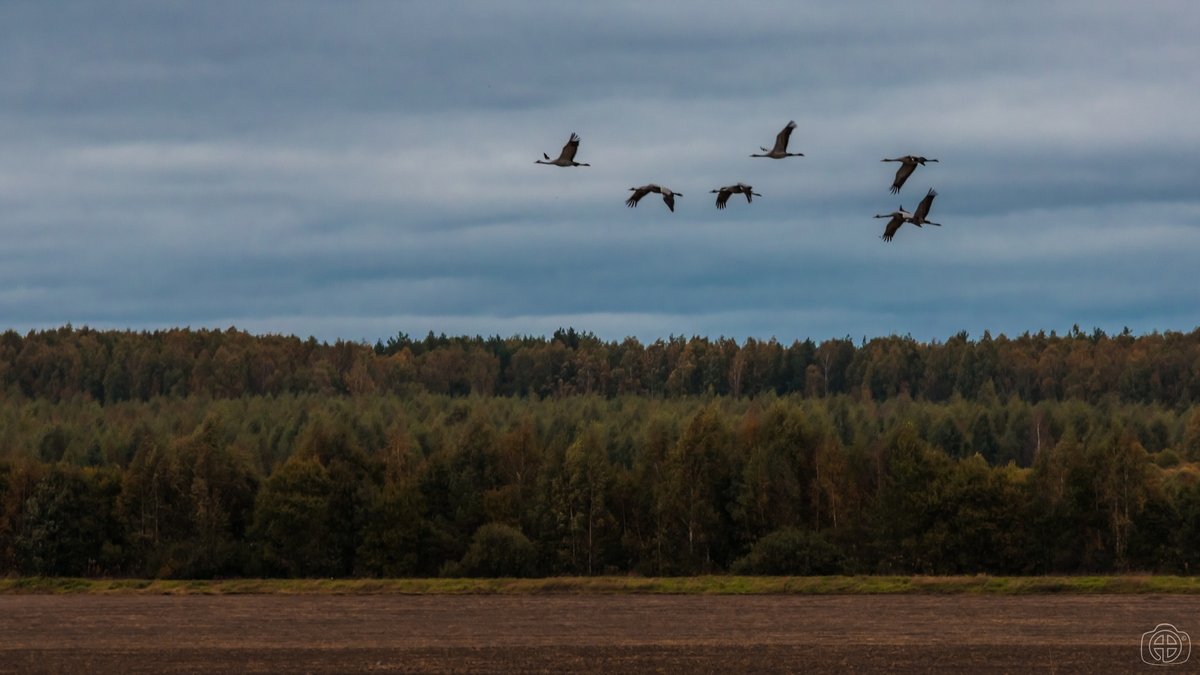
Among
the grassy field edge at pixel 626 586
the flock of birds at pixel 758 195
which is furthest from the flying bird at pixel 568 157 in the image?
the grassy field edge at pixel 626 586

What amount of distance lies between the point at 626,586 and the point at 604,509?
40.1 feet

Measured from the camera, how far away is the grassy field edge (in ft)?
265

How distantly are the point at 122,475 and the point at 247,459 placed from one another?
7.70 meters

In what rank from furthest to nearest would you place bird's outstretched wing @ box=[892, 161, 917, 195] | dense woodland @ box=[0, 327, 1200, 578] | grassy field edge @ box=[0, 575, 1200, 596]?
dense woodland @ box=[0, 327, 1200, 578] < grassy field edge @ box=[0, 575, 1200, 596] < bird's outstretched wing @ box=[892, 161, 917, 195]

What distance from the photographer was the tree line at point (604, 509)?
9200 centimetres

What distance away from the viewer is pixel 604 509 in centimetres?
9744

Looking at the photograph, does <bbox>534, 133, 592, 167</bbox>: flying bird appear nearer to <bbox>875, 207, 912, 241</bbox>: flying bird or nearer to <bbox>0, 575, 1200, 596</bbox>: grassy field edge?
<bbox>875, 207, 912, 241</bbox>: flying bird

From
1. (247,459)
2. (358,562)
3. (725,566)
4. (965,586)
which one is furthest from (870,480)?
(247,459)

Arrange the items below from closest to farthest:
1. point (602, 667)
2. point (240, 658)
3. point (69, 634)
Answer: point (602, 667), point (240, 658), point (69, 634)

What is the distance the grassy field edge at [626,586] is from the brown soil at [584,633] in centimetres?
329

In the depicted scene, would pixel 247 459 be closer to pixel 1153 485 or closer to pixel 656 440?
pixel 656 440

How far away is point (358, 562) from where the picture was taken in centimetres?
9412

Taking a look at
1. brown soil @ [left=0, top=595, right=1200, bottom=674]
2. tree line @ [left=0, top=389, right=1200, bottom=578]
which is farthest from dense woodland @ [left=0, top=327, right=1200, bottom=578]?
brown soil @ [left=0, top=595, right=1200, bottom=674]

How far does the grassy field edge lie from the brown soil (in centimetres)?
329
